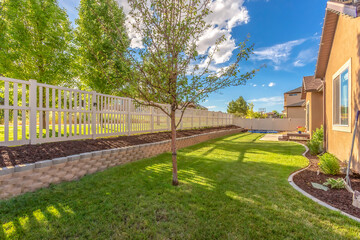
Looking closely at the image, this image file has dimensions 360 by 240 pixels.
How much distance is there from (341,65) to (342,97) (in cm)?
94

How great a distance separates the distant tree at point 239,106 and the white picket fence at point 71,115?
140 feet

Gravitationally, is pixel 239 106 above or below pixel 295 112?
above

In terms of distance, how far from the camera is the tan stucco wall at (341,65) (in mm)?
3771

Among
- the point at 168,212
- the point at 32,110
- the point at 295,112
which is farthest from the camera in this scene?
the point at 295,112

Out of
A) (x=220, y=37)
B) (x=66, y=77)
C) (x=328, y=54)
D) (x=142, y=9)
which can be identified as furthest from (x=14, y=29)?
(x=328, y=54)

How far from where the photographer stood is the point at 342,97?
482 cm

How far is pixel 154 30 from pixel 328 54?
22.0 ft

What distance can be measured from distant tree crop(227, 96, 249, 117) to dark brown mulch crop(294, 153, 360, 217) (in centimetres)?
4476

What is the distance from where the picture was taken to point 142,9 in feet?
10.5

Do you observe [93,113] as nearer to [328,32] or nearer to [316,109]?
[328,32]

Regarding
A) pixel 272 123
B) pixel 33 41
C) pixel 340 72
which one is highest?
pixel 33 41

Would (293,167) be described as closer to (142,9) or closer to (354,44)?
(354,44)

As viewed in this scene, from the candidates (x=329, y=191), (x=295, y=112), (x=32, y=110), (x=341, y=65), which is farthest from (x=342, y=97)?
(x=295, y=112)

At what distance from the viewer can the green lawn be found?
193cm
